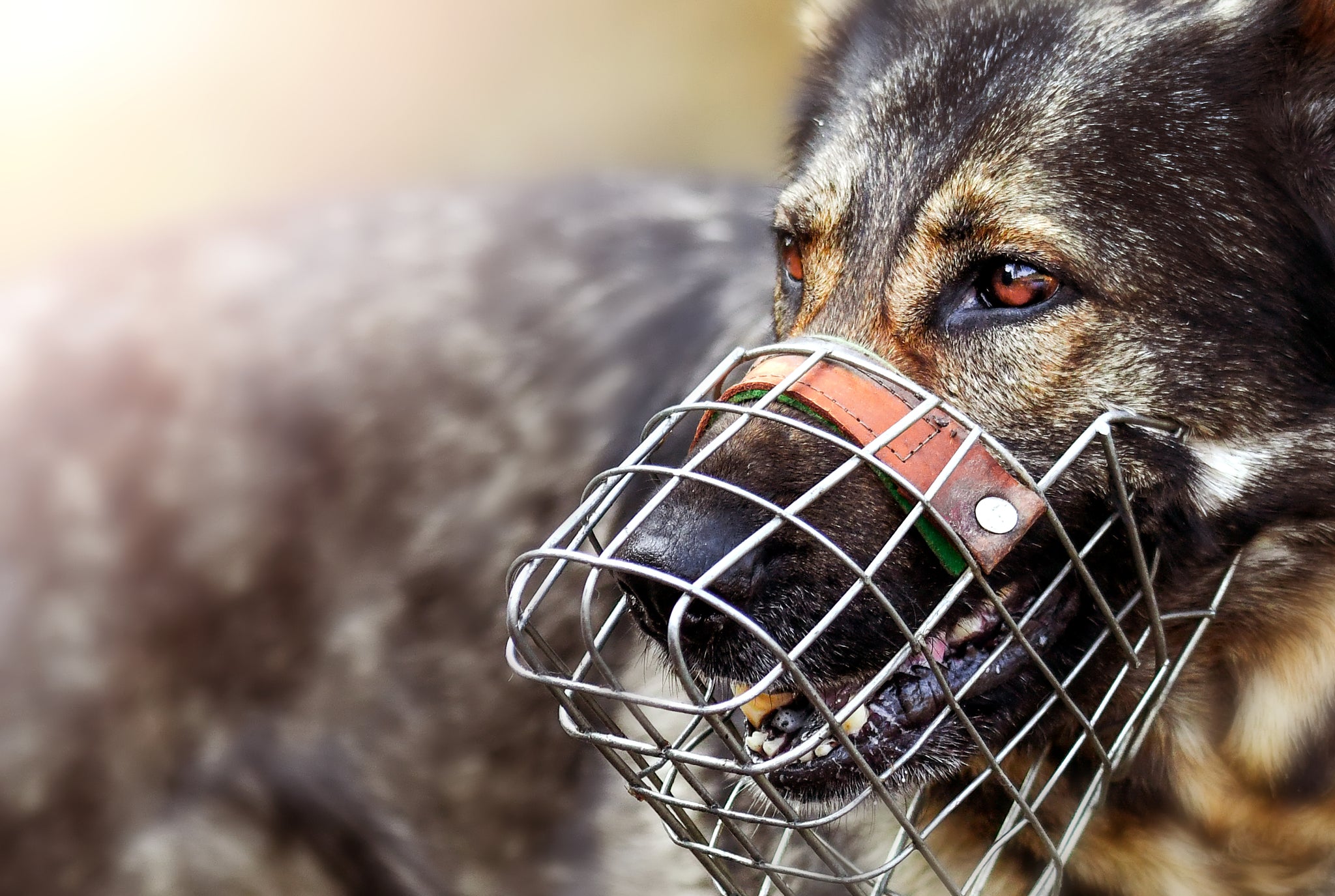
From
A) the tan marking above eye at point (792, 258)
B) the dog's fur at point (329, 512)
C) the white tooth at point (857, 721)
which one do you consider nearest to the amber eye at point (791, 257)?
the tan marking above eye at point (792, 258)

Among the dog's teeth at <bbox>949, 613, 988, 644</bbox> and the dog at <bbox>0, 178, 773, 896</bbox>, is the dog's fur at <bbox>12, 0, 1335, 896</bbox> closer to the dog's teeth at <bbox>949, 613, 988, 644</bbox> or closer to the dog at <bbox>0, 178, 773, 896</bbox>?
the dog at <bbox>0, 178, 773, 896</bbox>

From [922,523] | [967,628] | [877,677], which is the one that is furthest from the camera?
[967,628]

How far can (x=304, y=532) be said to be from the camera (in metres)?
2.72

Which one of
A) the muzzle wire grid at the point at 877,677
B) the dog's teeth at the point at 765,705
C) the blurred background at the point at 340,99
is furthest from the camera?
the blurred background at the point at 340,99

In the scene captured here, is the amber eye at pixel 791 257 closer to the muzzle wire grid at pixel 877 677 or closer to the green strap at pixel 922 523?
the muzzle wire grid at pixel 877 677

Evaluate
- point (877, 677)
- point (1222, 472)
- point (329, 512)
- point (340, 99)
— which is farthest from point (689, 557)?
point (340, 99)

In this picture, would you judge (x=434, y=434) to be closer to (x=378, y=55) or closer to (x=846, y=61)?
(x=846, y=61)

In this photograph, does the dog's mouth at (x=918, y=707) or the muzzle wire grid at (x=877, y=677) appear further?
the dog's mouth at (x=918, y=707)

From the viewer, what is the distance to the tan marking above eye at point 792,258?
196 cm

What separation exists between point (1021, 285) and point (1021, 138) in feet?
0.61

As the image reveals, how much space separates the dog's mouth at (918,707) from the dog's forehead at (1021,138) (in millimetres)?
420

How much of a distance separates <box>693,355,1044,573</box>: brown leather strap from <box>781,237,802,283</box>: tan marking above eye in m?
0.49

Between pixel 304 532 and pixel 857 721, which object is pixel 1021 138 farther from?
pixel 304 532

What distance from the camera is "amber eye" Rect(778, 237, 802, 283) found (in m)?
1.96
